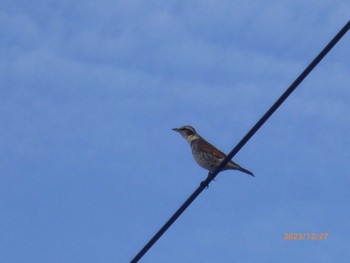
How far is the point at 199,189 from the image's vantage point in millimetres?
7348

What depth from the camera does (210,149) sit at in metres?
14.6

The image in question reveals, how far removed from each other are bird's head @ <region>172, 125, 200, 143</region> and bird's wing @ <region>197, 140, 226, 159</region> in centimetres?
39

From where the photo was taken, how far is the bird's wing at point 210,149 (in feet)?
47.4

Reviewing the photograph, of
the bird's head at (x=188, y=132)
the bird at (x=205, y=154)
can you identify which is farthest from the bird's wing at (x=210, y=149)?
the bird's head at (x=188, y=132)

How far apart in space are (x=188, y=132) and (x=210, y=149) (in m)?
1.07

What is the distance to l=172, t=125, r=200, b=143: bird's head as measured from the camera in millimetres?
15332

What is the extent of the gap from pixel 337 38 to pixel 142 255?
2.53m

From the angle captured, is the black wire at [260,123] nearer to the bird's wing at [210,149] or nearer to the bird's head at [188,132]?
the bird's wing at [210,149]

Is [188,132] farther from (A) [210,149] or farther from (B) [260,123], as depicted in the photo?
(B) [260,123]

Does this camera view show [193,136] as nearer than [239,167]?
No

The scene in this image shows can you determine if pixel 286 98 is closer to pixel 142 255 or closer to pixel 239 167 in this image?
pixel 142 255

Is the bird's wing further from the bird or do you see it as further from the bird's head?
the bird's head

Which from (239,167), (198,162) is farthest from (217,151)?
(239,167)

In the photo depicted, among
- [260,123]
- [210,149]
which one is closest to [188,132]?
[210,149]
